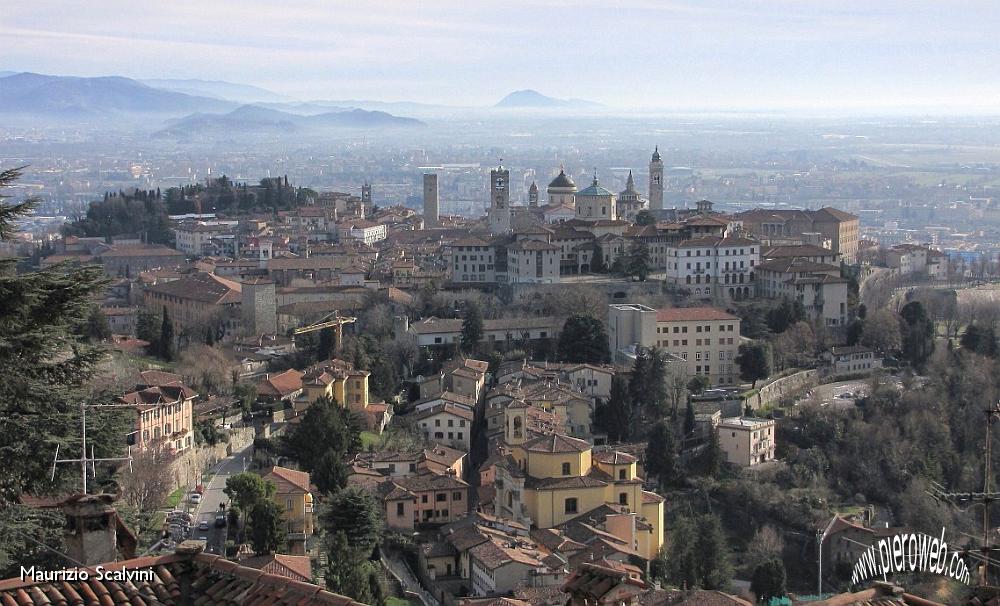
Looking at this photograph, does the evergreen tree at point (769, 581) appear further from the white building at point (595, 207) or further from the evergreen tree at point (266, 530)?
the white building at point (595, 207)

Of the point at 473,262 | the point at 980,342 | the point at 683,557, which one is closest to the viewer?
the point at 683,557

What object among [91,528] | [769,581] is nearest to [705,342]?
[769,581]

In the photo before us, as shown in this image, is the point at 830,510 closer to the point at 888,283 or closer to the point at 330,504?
the point at 330,504

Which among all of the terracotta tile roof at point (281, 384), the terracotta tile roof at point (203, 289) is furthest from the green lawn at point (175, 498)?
the terracotta tile roof at point (203, 289)

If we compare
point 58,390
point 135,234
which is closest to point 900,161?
point 135,234

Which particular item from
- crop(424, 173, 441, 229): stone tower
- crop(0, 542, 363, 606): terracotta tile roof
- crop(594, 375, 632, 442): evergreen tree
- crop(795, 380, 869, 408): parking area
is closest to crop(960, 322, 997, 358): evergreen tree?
crop(795, 380, 869, 408): parking area

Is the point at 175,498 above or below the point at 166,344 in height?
below

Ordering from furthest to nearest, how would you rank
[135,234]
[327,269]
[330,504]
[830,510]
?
[135,234], [327,269], [830,510], [330,504]

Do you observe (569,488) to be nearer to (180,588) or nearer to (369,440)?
(369,440)
